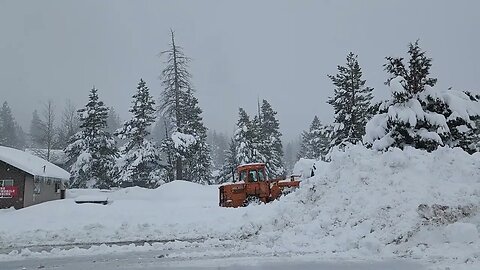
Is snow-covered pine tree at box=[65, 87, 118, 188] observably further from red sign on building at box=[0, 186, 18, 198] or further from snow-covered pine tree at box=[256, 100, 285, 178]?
snow-covered pine tree at box=[256, 100, 285, 178]

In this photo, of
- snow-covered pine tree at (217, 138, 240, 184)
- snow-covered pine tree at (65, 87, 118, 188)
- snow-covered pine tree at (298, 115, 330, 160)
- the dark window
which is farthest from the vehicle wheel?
snow-covered pine tree at (298, 115, 330, 160)

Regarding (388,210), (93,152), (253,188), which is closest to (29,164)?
(93,152)

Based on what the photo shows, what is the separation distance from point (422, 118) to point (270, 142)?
37959 mm

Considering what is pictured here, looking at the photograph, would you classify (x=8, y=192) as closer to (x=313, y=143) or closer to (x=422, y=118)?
(x=422, y=118)

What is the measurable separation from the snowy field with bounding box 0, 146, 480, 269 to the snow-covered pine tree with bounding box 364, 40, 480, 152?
4899mm

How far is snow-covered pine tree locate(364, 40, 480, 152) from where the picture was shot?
18.9m

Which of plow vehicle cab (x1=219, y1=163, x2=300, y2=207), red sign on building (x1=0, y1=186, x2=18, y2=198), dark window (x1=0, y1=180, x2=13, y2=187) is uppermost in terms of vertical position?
dark window (x1=0, y1=180, x2=13, y2=187)

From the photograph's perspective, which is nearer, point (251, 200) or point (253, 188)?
point (251, 200)

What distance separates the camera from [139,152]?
46.1 metres

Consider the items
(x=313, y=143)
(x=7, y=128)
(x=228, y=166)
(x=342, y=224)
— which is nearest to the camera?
(x=342, y=224)

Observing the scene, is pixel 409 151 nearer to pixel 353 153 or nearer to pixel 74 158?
pixel 353 153

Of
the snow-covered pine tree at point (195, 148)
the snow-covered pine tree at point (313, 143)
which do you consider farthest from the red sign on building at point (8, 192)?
the snow-covered pine tree at point (313, 143)

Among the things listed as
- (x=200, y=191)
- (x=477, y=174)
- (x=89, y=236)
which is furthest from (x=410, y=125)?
(x=200, y=191)

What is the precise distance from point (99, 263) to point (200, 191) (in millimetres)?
26039
